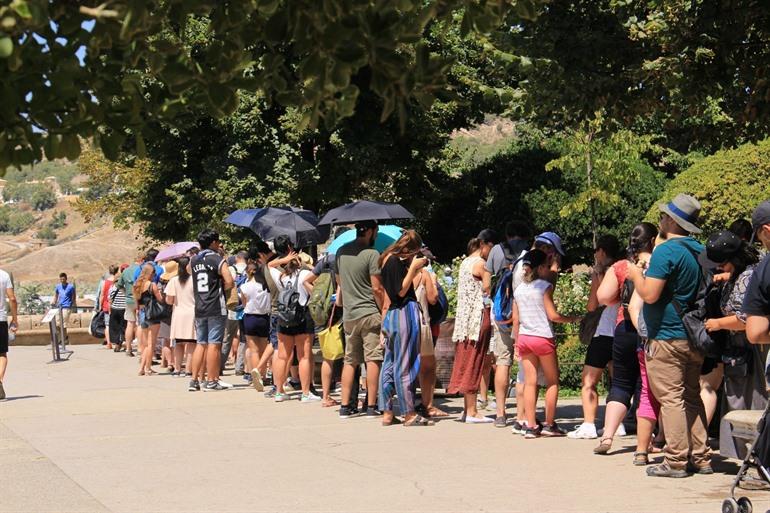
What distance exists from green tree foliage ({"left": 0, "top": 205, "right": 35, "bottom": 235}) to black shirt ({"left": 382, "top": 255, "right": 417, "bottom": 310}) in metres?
169

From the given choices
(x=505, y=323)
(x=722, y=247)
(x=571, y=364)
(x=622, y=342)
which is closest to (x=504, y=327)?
(x=505, y=323)

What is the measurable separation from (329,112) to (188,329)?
11.4m

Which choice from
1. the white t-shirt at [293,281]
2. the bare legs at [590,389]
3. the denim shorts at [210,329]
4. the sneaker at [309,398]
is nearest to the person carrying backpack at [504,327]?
the bare legs at [590,389]

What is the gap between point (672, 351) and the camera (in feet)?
26.2

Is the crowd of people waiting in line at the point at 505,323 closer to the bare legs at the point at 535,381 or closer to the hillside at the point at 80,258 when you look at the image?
the bare legs at the point at 535,381

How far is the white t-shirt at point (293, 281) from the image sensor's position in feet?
42.8

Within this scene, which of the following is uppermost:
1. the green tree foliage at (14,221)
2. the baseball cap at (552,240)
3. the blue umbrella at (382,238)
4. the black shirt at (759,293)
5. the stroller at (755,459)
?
the green tree foliage at (14,221)

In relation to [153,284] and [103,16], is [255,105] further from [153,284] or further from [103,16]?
[103,16]

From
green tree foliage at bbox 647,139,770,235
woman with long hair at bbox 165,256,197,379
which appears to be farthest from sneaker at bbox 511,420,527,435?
green tree foliage at bbox 647,139,770,235

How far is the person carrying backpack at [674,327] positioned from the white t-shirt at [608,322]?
4.23 ft

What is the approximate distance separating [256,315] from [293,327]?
4.56 ft

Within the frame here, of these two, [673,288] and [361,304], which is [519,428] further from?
[673,288]

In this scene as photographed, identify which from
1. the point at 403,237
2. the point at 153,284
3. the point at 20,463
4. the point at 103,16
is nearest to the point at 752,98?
the point at 403,237

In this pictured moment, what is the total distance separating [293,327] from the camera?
1309 cm
